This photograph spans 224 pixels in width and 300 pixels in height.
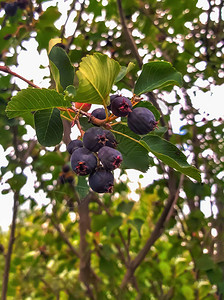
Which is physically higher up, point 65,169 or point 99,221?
point 65,169

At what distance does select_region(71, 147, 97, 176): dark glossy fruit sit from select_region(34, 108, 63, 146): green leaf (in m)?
0.13

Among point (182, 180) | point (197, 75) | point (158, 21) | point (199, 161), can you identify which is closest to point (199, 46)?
point (197, 75)

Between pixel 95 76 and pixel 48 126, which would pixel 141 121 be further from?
pixel 48 126

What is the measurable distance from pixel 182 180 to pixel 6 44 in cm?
128

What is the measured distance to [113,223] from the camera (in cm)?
206

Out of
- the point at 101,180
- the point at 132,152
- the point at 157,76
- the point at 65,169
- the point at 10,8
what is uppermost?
the point at 10,8

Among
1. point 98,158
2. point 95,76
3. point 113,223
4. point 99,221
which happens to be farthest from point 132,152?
point 99,221

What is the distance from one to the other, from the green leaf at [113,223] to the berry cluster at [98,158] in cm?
126

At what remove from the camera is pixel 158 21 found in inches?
90.3

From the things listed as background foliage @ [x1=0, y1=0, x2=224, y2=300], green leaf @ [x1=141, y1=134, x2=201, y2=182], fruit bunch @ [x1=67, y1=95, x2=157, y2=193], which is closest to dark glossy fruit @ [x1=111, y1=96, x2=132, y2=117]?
fruit bunch @ [x1=67, y1=95, x2=157, y2=193]

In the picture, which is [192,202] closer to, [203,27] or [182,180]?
[182,180]

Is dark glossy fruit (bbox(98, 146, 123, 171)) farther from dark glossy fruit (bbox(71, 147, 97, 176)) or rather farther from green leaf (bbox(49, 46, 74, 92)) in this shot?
green leaf (bbox(49, 46, 74, 92))

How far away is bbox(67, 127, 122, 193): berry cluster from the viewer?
2.51ft

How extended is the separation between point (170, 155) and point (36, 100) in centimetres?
36
